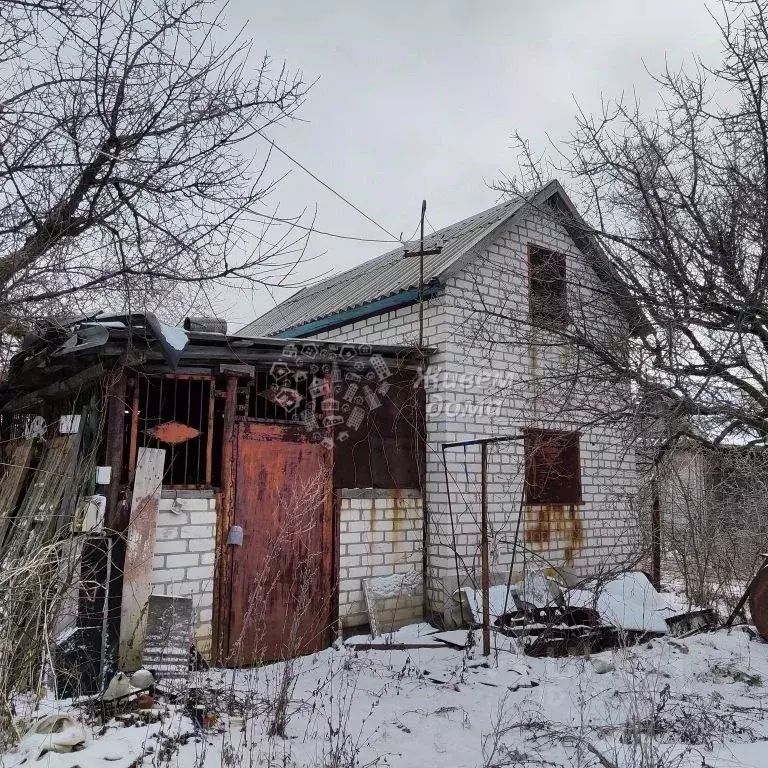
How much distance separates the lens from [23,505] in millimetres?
6012

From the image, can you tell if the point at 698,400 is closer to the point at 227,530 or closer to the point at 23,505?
the point at 227,530

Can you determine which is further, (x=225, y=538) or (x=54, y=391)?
(x=54, y=391)

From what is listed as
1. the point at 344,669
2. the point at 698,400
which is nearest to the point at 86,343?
the point at 344,669

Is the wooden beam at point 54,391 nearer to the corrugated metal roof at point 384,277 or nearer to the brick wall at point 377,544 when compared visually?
the brick wall at point 377,544

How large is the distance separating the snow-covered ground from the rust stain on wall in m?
1.99

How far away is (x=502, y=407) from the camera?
8336mm

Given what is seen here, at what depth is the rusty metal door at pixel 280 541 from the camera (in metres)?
6.19

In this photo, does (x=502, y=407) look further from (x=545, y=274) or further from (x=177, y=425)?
(x=177, y=425)

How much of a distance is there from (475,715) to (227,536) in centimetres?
281

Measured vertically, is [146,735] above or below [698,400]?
below

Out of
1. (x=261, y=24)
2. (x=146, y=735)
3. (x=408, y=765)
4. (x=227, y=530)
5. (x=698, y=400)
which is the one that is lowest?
(x=408, y=765)

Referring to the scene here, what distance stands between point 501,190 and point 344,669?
219 inches

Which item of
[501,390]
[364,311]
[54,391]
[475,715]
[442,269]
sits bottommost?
[475,715]

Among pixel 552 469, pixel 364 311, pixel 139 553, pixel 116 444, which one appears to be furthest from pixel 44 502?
pixel 552 469
